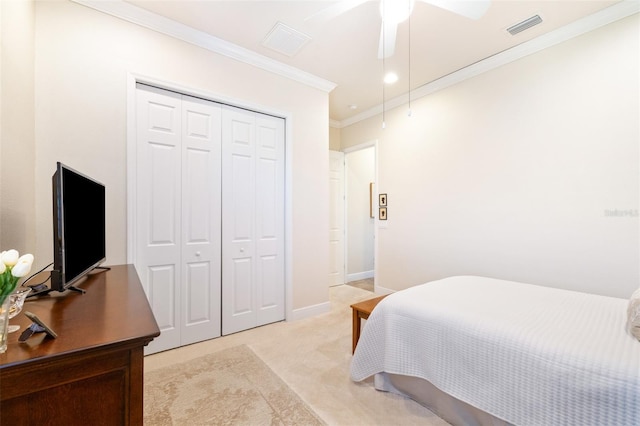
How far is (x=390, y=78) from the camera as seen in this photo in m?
3.37

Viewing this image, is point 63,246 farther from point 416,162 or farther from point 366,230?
point 366,230

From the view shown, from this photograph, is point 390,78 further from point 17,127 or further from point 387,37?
point 17,127

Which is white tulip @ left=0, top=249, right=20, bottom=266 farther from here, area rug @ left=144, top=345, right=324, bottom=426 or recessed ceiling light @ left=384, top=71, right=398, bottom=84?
recessed ceiling light @ left=384, top=71, right=398, bottom=84

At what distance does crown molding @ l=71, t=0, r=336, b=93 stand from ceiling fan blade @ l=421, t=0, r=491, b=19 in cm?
164

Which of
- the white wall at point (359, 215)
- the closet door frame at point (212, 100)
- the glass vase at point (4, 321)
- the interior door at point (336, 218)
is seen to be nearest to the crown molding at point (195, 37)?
the closet door frame at point (212, 100)

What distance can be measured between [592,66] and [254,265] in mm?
3526

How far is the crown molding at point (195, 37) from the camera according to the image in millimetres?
2168

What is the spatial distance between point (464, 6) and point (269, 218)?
2.39 m

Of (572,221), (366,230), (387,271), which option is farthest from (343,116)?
(572,221)

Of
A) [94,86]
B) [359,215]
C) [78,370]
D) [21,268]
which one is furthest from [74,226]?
[359,215]

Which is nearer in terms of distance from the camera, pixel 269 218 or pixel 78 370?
pixel 78 370

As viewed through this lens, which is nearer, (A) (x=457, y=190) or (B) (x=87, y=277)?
(B) (x=87, y=277)

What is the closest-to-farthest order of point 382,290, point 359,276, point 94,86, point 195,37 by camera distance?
1. point 94,86
2. point 195,37
3. point 382,290
4. point 359,276

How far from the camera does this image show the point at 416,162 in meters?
3.69
